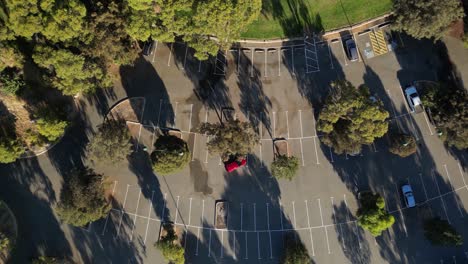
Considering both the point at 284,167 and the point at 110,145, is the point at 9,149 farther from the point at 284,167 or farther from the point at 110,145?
the point at 284,167

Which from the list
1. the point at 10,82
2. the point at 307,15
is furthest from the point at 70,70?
the point at 307,15

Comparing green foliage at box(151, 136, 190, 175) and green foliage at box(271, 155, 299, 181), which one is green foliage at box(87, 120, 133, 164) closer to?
green foliage at box(151, 136, 190, 175)

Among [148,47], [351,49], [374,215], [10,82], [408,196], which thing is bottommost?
[374,215]

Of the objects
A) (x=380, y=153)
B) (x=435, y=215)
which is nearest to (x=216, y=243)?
(x=380, y=153)

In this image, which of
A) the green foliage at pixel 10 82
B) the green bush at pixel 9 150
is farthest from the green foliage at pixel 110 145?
the green foliage at pixel 10 82

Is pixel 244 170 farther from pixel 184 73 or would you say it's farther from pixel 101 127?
pixel 101 127

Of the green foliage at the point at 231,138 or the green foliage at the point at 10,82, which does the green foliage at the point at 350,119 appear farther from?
the green foliage at the point at 10,82
